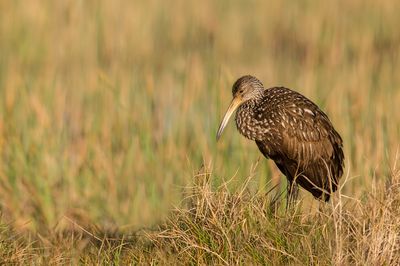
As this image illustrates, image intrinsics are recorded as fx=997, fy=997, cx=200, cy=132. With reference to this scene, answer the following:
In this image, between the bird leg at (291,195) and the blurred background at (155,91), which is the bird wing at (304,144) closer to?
the bird leg at (291,195)

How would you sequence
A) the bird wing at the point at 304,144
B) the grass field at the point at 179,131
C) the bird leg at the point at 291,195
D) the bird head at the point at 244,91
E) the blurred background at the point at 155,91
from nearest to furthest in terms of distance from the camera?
the grass field at the point at 179,131
the bird leg at the point at 291,195
the bird wing at the point at 304,144
the bird head at the point at 244,91
the blurred background at the point at 155,91

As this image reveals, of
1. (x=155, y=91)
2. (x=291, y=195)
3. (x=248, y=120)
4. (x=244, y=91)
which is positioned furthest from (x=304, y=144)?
→ (x=155, y=91)

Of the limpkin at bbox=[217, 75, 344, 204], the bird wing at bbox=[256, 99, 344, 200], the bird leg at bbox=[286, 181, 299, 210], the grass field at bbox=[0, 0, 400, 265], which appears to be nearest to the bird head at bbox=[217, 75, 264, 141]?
the limpkin at bbox=[217, 75, 344, 204]

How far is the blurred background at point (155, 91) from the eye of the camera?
790 cm

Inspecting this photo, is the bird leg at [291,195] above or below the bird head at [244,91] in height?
below

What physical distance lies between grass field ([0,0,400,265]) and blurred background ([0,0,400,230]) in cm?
→ 2

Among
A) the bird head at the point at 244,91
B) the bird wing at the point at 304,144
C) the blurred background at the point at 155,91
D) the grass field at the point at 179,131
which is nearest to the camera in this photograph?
the grass field at the point at 179,131

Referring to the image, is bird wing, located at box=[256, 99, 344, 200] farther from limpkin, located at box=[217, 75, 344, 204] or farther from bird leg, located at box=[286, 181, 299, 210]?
bird leg, located at box=[286, 181, 299, 210]

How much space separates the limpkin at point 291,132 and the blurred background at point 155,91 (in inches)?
10.6

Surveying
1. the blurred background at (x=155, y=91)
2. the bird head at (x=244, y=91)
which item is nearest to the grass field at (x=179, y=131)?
the blurred background at (x=155, y=91)

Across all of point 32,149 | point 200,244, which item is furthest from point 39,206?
point 200,244

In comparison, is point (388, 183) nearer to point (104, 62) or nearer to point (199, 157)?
point (199, 157)

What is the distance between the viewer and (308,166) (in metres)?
6.54

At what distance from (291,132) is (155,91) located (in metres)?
3.34
